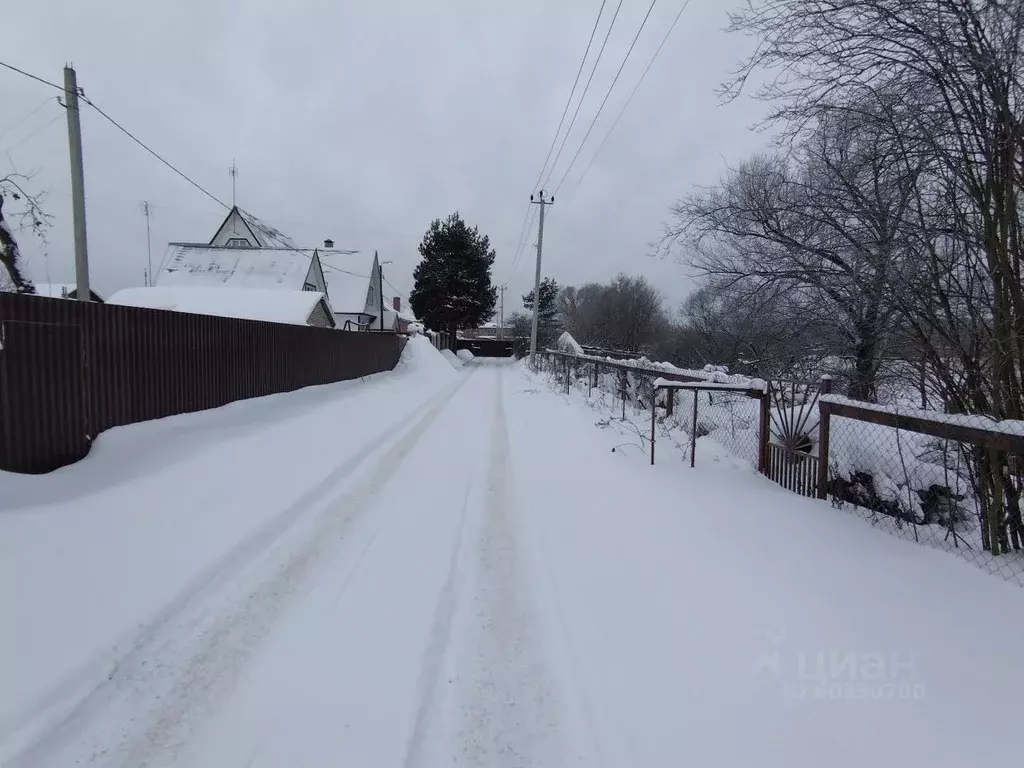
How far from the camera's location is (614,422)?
9.34 meters

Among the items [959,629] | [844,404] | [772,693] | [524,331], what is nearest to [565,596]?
[772,693]

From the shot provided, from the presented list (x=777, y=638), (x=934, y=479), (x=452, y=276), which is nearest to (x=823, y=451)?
(x=934, y=479)

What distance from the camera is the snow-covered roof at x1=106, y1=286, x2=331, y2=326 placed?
19.3 m

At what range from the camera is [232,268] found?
27.3 m

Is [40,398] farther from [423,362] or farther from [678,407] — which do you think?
[423,362]

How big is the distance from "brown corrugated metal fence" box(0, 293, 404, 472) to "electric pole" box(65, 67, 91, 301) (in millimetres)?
3511

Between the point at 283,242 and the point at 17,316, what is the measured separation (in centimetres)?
4460

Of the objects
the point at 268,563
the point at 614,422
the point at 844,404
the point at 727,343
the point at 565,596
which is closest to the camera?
the point at 565,596

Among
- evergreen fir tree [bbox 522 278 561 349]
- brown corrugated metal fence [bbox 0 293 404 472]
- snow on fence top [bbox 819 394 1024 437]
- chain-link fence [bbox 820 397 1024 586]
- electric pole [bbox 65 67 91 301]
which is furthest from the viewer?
evergreen fir tree [bbox 522 278 561 349]

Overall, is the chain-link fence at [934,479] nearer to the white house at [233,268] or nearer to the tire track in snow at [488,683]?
the tire track in snow at [488,683]

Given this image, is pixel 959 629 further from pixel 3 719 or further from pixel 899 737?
pixel 3 719

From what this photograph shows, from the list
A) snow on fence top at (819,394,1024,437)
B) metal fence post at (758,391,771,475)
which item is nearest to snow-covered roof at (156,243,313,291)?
metal fence post at (758,391,771,475)

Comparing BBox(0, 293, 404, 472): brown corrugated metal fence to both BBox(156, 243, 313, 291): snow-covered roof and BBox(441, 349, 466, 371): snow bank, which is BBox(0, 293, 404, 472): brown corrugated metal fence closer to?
BBox(156, 243, 313, 291): snow-covered roof

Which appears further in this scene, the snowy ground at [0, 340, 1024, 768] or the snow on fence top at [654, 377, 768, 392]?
the snow on fence top at [654, 377, 768, 392]
